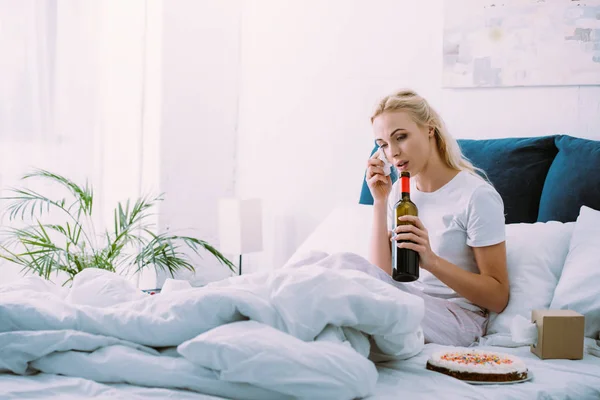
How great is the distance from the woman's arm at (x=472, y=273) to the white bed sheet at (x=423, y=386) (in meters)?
0.25

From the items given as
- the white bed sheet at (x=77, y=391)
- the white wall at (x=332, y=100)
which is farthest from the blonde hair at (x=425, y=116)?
the white bed sheet at (x=77, y=391)

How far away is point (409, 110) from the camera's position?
2.38 meters

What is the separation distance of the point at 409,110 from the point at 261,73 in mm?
1831

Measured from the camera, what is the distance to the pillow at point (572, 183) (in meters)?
2.60

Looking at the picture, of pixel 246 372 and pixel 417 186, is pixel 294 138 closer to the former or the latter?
pixel 417 186

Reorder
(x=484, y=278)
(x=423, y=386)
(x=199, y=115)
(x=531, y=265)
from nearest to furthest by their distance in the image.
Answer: (x=423, y=386) < (x=484, y=278) < (x=531, y=265) < (x=199, y=115)

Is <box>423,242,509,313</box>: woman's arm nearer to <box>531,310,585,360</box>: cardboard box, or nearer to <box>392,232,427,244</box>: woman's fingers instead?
<box>392,232,427,244</box>: woman's fingers

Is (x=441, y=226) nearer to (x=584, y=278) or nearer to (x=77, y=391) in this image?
(x=584, y=278)

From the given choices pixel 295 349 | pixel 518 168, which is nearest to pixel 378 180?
pixel 518 168

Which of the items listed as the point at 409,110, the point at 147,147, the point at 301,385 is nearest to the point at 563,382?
the point at 301,385

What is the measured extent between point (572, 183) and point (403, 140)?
0.71 meters

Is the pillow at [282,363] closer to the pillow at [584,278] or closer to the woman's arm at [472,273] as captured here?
the woman's arm at [472,273]

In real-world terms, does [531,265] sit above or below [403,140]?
below

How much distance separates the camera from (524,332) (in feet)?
6.34
